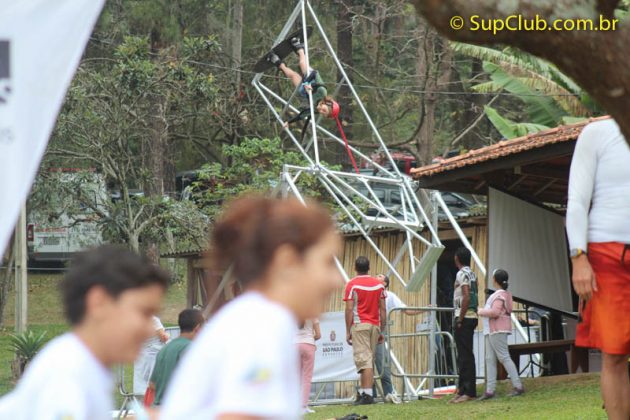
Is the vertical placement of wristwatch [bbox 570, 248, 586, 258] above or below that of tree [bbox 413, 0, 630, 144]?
below

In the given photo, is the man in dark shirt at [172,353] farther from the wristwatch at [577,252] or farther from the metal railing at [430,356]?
the metal railing at [430,356]

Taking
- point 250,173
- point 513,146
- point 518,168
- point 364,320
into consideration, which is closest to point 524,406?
point 364,320

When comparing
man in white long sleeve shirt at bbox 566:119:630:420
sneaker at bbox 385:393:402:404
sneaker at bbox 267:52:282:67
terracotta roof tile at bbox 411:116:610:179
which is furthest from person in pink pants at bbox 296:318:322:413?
man in white long sleeve shirt at bbox 566:119:630:420

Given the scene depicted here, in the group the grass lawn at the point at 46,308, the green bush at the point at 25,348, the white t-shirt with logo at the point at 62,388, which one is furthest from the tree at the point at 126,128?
the white t-shirt with logo at the point at 62,388

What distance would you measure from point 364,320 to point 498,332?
5.70 ft

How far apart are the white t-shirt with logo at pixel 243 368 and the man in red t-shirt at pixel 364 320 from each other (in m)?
12.4

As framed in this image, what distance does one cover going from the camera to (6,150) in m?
3.98

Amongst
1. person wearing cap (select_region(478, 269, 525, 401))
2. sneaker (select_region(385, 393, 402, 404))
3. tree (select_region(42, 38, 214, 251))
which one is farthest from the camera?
tree (select_region(42, 38, 214, 251))

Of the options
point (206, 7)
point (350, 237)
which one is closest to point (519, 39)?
point (350, 237)

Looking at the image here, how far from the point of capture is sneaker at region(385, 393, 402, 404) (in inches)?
628

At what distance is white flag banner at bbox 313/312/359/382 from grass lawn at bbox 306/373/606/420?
4.39 ft

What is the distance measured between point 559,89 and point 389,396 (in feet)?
31.4

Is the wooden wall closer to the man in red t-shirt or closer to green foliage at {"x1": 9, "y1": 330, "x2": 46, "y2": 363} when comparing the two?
the man in red t-shirt

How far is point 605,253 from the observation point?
19.3 ft
